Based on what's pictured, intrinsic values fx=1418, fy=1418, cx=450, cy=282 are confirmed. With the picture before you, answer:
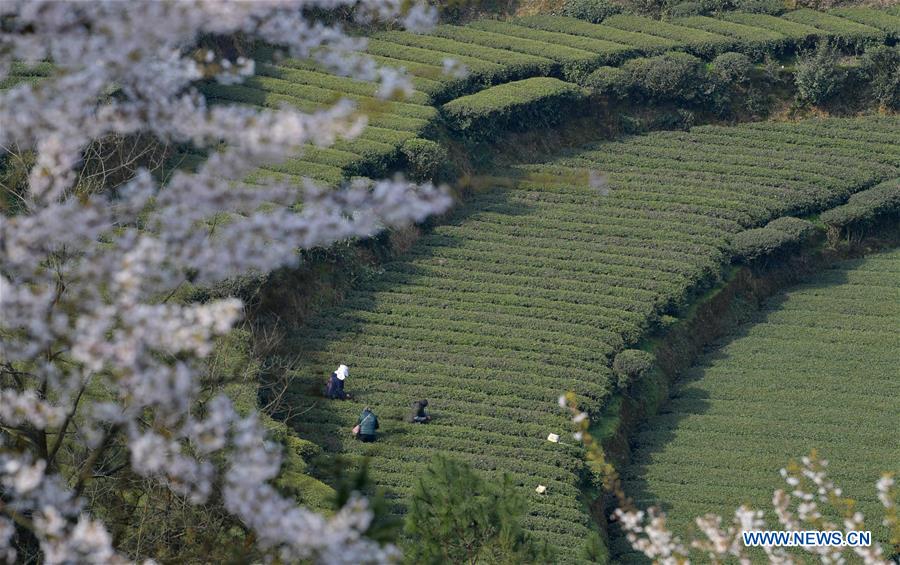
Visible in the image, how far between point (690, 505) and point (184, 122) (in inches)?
710

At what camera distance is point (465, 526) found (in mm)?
15711

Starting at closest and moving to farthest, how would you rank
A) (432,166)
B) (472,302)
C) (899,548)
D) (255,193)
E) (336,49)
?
(255,193)
(336,49)
(899,548)
(472,302)
(432,166)

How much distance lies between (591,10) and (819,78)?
748 centimetres

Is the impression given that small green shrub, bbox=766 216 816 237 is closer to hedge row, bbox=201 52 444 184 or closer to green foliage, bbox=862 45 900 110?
green foliage, bbox=862 45 900 110

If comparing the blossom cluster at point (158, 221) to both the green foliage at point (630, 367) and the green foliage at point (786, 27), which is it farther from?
the green foliage at point (786, 27)

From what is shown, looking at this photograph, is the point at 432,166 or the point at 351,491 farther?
the point at 432,166

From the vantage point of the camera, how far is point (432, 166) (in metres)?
33.0

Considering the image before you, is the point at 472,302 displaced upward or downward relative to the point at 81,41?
downward

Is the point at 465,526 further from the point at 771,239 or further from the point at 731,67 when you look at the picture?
the point at 731,67

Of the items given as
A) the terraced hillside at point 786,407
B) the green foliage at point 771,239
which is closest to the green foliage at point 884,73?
the terraced hillside at point 786,407

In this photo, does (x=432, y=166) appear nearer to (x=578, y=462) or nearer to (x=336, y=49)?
(x=578, y=462)

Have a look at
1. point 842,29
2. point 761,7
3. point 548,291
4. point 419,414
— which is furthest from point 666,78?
point 419,414

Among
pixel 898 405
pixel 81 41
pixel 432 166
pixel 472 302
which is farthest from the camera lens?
pixel 432 166

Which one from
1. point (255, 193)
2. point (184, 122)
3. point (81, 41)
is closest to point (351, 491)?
point (255, 193)
